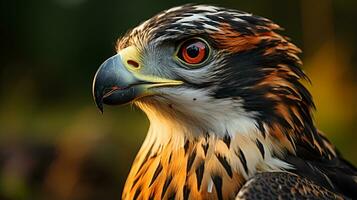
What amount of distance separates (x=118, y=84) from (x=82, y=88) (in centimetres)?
822

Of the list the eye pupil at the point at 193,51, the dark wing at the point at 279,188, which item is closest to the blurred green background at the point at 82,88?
the eye pupil at the point at 193,51

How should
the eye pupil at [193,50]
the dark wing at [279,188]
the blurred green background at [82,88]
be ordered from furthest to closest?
the blurred green background at [82,88], the eye pupil at [193,50], the dark wing at [279,188]

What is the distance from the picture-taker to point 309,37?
899 cm

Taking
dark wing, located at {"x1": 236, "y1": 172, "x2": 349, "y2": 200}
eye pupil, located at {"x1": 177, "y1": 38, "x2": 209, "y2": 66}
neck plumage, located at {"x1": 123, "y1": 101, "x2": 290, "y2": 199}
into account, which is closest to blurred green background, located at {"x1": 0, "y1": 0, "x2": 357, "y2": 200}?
neck plumage, located at {"x1": 123, "y1": 101, "x2": 290, "y2": 199}

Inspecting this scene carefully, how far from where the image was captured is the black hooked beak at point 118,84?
3.51 m

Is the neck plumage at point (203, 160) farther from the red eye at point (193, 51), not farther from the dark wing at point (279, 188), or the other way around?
the red eye at point (193, 51)

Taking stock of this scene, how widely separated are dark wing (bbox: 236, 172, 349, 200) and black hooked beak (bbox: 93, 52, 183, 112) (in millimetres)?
554

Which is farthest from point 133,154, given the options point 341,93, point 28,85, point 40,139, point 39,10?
point 39,10

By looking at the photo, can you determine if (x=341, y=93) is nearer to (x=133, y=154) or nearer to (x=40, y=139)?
(x=133, y=154)

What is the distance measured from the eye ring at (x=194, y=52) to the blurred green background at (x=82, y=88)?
1722 millimetres

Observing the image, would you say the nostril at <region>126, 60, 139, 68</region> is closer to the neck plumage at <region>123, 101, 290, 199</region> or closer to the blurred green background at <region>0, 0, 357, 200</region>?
the neck plumage at <region>123, 101, 290, 199</region>

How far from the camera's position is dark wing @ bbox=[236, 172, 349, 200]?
11.2 feet

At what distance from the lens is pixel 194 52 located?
363 cm

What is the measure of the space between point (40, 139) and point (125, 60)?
5428 millimetres
